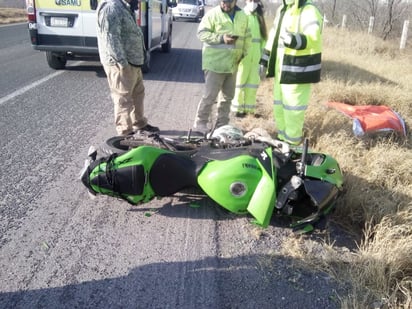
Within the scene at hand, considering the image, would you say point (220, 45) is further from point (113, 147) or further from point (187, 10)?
point (187, 10)

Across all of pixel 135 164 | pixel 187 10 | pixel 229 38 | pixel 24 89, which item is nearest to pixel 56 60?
pixel 24 89

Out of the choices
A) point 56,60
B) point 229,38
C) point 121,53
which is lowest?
point 56,60

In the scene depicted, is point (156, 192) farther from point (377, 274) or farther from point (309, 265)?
point (377, 274)

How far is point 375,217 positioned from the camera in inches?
119

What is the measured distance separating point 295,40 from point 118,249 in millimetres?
2584

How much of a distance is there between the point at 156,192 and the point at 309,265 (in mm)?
1243

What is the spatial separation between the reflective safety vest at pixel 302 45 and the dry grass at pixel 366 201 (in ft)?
2.79

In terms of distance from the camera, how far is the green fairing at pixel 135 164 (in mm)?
2914

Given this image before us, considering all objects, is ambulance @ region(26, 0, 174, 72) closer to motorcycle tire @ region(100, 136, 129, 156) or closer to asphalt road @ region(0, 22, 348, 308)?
asphalt road @ region(0, 22, 348, 308)

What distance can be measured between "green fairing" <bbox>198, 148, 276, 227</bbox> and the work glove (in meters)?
1.39

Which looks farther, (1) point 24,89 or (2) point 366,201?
(1) point 24,89

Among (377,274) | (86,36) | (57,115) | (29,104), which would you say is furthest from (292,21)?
(86,36)

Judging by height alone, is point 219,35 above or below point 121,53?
above

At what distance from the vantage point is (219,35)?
471 cm
